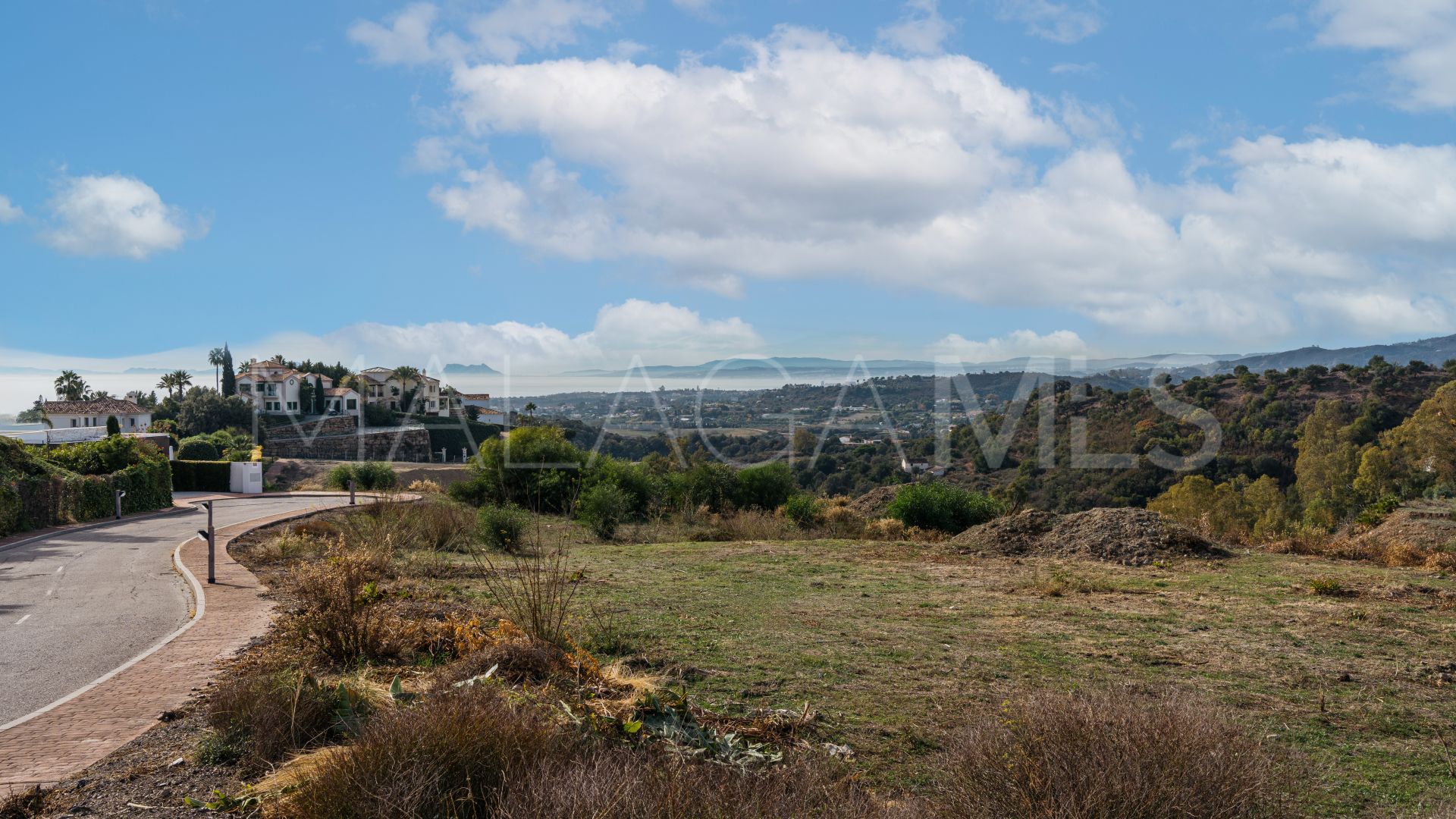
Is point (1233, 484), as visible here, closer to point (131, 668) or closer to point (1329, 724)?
point (1329, 724)

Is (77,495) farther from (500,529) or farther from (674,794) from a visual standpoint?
(674,794)

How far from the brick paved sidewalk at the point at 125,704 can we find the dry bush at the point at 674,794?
3306 mm

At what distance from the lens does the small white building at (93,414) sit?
6250cm

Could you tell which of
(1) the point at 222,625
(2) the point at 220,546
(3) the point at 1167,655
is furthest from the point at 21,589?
(3) the point at 1167,655

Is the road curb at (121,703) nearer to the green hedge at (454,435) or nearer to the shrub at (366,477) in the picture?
the shrub at (366,477)

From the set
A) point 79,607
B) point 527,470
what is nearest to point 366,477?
point 527,470

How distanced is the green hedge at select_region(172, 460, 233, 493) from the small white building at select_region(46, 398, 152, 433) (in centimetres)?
2762

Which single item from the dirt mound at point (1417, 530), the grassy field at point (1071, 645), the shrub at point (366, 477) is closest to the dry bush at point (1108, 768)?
the grassy field at point (1071, 645)

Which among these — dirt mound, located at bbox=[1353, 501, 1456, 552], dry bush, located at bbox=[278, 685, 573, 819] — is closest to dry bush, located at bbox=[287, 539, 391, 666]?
dry bush, located at bbox=[278, 685, 573, 819]

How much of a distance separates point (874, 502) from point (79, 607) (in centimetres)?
1825

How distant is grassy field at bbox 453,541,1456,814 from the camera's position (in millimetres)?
5371

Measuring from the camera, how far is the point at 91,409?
6394 centimetres

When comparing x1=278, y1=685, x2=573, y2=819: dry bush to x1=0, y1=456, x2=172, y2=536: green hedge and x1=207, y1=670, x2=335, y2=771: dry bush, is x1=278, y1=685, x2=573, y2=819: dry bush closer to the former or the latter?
x1=207, y1=670, x2=335, y2=771: dry bush

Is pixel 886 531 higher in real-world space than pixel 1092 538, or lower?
lower
